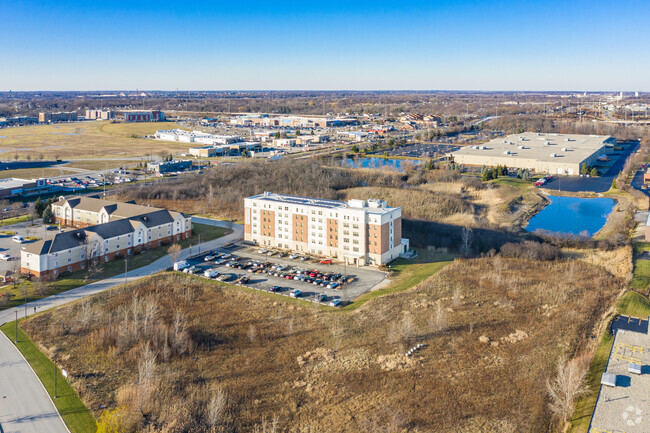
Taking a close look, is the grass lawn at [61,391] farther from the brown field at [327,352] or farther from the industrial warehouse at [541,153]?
the industrial warehouse at [541,153]

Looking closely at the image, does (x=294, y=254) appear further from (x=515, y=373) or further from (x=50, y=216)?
(x=50, y=216)

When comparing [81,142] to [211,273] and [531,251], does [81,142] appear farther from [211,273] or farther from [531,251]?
[531,251]

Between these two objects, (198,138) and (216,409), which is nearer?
(216,409)

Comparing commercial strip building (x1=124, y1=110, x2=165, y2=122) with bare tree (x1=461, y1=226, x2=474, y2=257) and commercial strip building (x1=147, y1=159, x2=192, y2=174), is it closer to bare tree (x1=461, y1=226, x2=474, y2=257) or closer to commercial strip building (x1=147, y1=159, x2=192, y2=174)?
commercial strip building (x1=147, y1=159, x2=192, y2=174)

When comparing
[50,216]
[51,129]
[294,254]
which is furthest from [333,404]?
[51,129]

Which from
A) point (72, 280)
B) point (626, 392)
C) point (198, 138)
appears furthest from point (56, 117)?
point (626, 392)

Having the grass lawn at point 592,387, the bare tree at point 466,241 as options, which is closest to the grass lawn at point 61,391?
the grass lawn at point 592,387
